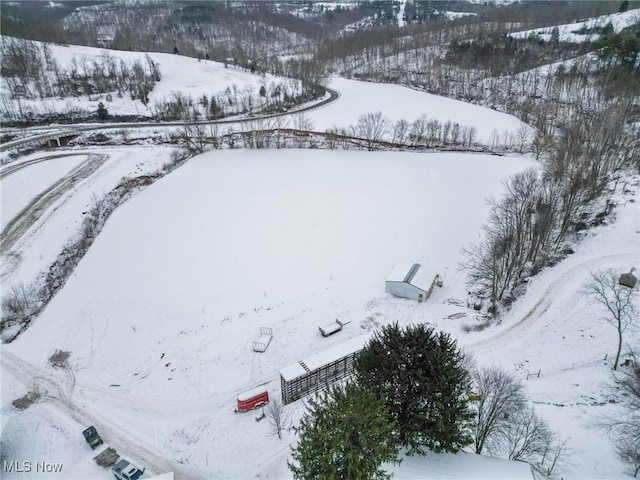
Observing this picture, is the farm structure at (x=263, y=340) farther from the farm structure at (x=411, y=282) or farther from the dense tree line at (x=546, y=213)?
the dense tree line at (x=546, y=213)

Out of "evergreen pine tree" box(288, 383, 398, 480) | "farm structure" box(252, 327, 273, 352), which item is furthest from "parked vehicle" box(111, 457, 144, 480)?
"evergreen pine tree" box(288, 383, 398, 480)

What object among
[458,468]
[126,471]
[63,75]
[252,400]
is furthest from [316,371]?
[63,75]

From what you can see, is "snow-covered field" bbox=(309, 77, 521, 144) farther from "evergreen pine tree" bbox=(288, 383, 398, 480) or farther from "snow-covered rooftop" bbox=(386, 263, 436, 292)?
"evergreen pine tree" bbox=(288, 383, 398, 480)

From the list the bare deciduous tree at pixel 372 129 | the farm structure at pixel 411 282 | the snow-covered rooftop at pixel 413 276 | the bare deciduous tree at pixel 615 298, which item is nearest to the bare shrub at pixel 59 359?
the farm structure at pixel 411 282

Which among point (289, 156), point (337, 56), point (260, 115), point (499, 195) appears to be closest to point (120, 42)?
point (337, 56)

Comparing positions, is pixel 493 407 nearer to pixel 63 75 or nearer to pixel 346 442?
pixel 346 442

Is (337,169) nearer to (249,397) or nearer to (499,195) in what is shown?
(499,195)

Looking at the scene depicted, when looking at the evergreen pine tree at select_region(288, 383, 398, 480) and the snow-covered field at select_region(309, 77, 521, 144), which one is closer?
the evergreen pine tree at select_region(288, 383, 398, 480)
